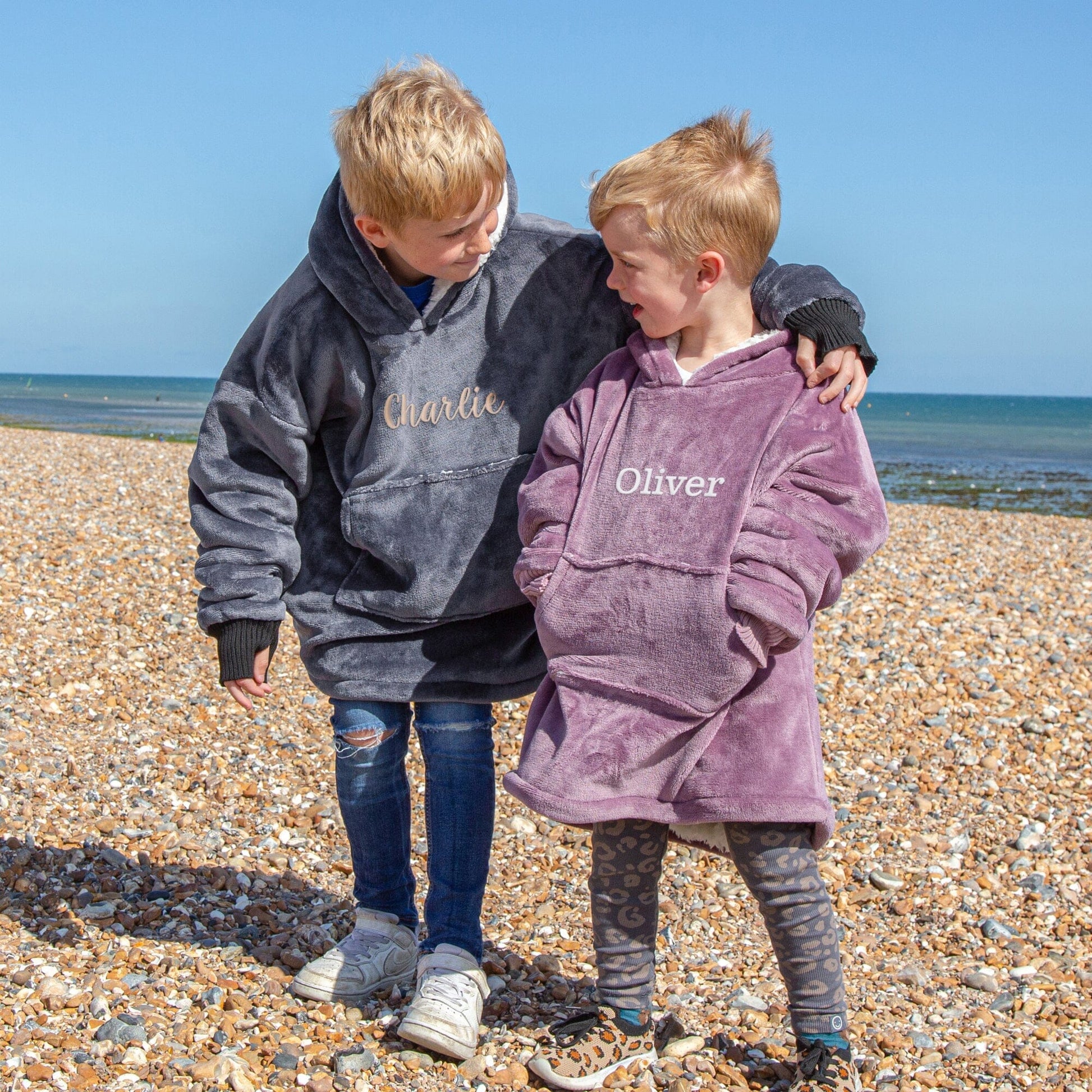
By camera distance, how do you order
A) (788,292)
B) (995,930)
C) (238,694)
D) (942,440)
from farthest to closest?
(942,440) → (995,930) → (238,694) → (788,292)

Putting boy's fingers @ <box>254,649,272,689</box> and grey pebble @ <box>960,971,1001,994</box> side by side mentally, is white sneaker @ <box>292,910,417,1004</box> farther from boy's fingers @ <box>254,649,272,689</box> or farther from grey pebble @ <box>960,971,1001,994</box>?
grey pebble @ <box>960,971,1001,994</box>

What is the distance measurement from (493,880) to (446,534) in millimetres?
1584

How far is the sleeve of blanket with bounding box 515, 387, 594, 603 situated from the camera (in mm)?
2391

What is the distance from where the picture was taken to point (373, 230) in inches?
98.3

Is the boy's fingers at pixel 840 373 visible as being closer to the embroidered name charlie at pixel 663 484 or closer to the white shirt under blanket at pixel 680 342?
the white shirt under blanket at pixel 680 342

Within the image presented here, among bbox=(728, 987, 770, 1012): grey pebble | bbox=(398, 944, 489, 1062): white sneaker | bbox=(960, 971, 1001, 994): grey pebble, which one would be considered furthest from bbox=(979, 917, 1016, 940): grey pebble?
bbox=(398, 944, 489, 1062): white sneaker

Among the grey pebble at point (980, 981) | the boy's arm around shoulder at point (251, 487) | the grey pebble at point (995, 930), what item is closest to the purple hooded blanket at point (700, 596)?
the boy's arm around shoulder at point (251, 487)

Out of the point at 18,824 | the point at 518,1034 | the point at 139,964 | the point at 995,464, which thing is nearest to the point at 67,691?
the point at 18,824

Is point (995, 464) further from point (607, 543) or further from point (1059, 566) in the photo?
point (607, 543)

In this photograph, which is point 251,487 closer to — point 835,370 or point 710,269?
point 710,269

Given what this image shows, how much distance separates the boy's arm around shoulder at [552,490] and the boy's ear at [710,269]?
319mm

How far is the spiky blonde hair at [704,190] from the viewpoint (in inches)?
90.1

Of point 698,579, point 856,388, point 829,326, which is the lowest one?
point 698,579

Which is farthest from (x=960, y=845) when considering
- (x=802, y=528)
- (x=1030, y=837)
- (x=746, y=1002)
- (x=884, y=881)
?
(x=802, y=528)
